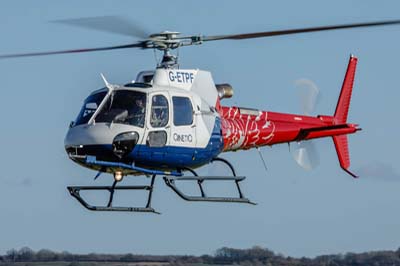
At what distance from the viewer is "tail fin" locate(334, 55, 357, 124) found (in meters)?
33.2

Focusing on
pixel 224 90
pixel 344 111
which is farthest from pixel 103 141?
pixel 344 111

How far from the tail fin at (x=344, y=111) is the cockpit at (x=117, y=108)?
20.9 feet

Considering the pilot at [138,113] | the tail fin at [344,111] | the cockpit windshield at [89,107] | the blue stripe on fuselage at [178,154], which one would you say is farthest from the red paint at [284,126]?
the cockpit windshield at [89,107]

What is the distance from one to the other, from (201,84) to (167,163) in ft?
6.54

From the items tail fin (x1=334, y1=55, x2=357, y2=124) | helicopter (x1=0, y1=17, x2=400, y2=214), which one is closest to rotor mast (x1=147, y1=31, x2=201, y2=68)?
helicopter (x1=0, y1=17, x2=400, y2=214)

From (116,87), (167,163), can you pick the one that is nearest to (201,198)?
(167,163)

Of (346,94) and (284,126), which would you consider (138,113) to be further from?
(346,94)

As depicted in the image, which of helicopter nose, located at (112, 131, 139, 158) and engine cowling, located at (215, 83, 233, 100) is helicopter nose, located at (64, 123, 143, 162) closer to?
helicopter nose, located at (112, 131, 139, 158)

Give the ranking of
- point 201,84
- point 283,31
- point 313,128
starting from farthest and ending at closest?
point 313,128
point 201,84
point 283,31

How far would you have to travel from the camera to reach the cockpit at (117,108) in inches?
1068

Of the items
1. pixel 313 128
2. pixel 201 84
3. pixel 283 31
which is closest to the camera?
pixel 283 31

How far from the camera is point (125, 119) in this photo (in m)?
27.1

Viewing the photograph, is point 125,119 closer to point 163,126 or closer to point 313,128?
point 163,126

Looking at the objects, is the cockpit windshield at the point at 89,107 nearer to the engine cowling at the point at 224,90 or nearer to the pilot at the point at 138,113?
the pilot at the point at 138,113
